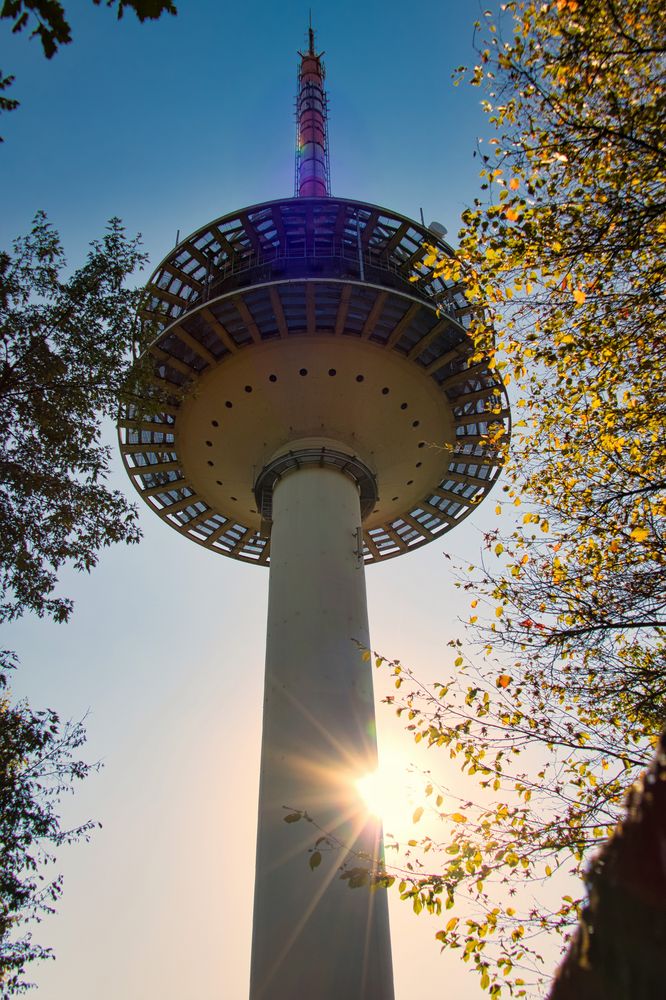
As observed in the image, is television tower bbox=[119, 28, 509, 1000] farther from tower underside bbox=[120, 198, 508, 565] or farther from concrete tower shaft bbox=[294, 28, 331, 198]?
concrete tower shaft bbox=[294, 28, 331, 198]

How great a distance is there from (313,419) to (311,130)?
55.9 feet

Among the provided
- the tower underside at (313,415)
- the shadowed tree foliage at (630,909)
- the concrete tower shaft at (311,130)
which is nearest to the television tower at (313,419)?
the tower underside at (313,415)

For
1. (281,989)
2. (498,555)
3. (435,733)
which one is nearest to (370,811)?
(281,989)

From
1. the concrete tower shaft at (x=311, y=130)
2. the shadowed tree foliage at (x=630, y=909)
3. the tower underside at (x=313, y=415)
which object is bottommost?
the shadowed tree foliage at (x=630, y=909)

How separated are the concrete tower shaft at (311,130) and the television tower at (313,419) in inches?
297

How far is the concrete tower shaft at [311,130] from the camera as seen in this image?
24.7m

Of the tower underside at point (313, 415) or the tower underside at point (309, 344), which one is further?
the tower underside at point (309, 344)

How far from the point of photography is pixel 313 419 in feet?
55.2

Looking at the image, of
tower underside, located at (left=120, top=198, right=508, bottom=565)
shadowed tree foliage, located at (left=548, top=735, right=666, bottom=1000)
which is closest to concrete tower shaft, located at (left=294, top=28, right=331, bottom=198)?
tower underside, located at (left=120, top=198, right=508, bottom=565)

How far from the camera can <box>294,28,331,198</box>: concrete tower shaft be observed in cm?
2473

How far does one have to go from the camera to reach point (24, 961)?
12867 millimetres

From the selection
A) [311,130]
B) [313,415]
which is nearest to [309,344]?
[313,415]

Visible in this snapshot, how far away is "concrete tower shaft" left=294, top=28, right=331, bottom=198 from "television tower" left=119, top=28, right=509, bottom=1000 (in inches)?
297

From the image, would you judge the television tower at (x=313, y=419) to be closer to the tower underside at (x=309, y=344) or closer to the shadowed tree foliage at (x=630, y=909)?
the tower underside at (x=309, y=344)
